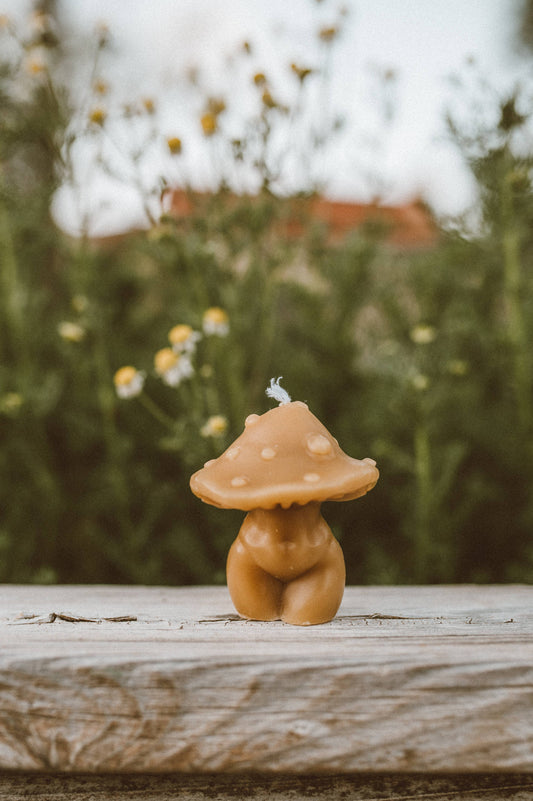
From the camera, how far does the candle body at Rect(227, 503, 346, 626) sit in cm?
88

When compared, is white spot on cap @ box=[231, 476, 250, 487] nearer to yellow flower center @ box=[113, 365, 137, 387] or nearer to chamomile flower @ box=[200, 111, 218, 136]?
yellow flower center @ box=[113, 365, 137, 387]

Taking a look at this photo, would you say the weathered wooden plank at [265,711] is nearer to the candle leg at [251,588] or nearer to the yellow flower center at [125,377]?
the candle leg at [251,588]

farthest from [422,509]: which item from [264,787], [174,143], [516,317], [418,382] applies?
[174,143]

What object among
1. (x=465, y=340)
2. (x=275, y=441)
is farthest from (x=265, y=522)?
(x=465, y=340)

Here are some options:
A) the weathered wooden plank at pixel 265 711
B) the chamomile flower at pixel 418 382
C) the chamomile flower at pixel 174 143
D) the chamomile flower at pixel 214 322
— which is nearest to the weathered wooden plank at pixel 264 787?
the weathered wooden plank at pixel 265 711

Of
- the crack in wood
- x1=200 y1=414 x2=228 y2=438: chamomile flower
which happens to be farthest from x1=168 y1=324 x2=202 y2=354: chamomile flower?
the crack in wood

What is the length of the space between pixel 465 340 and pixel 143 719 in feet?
5.14

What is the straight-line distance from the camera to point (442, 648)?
0.74 m

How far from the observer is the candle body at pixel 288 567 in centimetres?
88

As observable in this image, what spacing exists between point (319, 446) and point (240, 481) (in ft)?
0.37

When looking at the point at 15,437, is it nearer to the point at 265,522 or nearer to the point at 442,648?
the point at 265,522

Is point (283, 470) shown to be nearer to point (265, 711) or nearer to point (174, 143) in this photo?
point (265, 711)

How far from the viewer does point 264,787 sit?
75cm

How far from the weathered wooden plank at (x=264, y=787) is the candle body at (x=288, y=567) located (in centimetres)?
20
